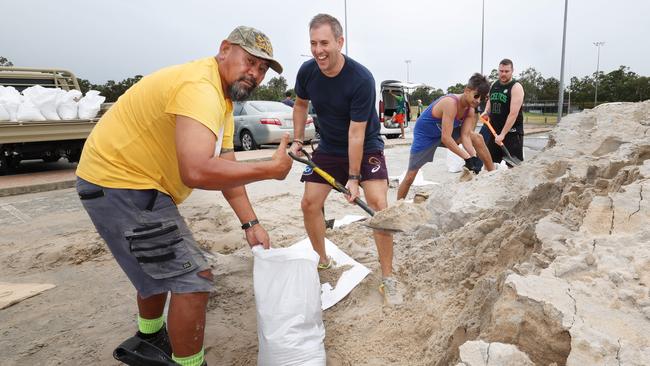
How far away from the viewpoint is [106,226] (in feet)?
6.10

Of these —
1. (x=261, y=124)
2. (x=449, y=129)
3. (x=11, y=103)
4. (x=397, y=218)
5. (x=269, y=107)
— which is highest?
(x=11, y=103)

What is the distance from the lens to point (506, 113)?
18.1ft

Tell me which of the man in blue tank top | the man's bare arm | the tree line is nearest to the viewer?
the man in blue tank top

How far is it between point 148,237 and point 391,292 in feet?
4.88

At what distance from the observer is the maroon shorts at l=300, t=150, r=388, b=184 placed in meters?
2.93

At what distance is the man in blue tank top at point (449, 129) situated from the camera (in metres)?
4.36

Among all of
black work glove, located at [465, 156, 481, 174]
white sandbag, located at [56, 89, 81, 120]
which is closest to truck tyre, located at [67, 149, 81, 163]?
white sandbag, located at [56, 89, 81, 120]

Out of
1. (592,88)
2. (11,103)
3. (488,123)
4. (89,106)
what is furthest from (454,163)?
(592,88)

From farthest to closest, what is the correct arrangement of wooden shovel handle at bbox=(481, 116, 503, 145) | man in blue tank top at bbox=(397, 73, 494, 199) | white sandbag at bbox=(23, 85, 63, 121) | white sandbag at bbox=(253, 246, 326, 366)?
1. white sandbag at bbox=(23, 85, 63, 121)
2. wooden shovel handle at bbox=(481, 116, 503, 145)
3. man in blue tank top at bbox=(397, 73, 494, 199)
4. white sandbag at bbox=(253, 246, 326, 366)

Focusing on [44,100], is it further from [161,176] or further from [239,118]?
[161,176]

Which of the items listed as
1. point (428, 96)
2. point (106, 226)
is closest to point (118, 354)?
point (106, 226)

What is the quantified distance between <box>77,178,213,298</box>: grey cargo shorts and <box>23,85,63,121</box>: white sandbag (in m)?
6.57

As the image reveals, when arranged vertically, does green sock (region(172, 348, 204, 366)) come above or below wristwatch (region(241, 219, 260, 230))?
below

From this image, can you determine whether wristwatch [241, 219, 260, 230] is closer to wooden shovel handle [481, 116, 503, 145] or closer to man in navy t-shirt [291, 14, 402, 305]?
man in navy t-shirt [291, 14, 402, 305]
